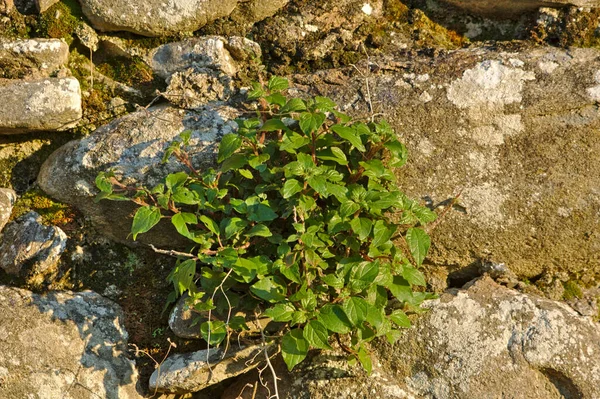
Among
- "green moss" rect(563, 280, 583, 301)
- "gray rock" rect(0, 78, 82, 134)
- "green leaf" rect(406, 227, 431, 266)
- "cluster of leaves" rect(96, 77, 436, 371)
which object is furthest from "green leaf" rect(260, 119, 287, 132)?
"green moss" rect(563, 280, 583, 301)

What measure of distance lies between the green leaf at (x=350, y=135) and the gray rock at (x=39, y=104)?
1.36m

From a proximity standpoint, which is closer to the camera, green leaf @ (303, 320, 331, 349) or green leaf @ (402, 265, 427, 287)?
green leaf @ (303, 320, 331, 349)

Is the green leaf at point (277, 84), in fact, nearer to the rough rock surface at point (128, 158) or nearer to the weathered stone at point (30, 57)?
the rough rock surface at point (128, 158)

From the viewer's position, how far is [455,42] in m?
3.51

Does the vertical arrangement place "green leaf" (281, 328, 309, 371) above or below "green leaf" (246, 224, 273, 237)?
below

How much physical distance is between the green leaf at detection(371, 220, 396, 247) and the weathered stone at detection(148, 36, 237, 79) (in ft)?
3.88

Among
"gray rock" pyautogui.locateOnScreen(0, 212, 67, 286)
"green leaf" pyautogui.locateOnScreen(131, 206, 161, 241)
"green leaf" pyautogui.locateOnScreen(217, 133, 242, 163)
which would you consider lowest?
"gray rock" pyautogui.locateOnScreen(0, 212, 67, 286)

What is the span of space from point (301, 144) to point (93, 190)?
1.11 metres

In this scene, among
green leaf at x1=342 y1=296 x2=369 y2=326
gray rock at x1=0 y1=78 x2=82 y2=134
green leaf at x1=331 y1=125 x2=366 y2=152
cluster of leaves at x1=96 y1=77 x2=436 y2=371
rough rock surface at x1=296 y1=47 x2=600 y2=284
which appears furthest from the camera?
gray rock at x1=0 y1=78 x2=82 y2=134

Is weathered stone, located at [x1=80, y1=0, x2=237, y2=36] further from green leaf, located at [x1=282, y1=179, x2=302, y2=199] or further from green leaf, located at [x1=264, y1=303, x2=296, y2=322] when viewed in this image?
green leaf, located at [x1=264, y1=303, x2=296, y2=322]

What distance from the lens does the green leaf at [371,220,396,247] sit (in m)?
2.77

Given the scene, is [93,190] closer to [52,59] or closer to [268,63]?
[52,59]

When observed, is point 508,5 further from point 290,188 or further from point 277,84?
point 290,188

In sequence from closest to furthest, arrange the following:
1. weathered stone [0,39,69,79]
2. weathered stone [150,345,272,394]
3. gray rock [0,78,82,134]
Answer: weathered stone [150,345,272,394] < gray rock [0,78,82,134] < weathered stone [0,39,69,79]
